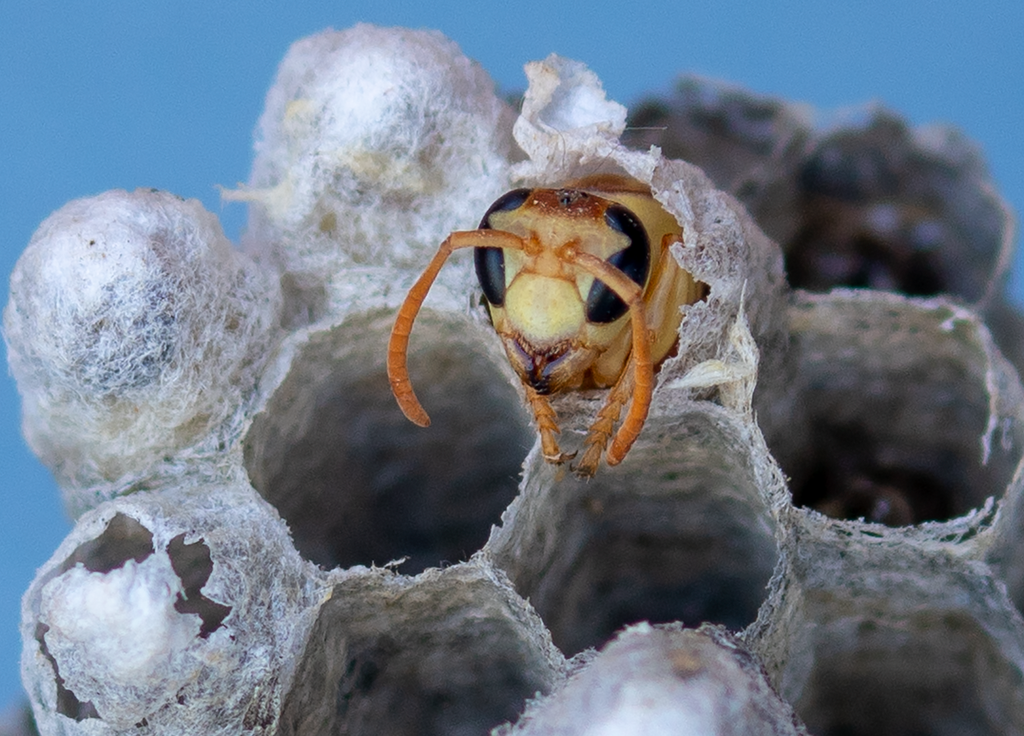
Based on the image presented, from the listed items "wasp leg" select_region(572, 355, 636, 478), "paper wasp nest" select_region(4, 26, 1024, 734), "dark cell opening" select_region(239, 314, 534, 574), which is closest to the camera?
"paper wasp nest" select_region(4, 26, 1024, 734)

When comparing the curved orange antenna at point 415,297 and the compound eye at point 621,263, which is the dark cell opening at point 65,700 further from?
the compound eye at point 621,263

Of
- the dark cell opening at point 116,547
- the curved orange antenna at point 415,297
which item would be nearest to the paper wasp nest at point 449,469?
the dark cell opening at point 116,547

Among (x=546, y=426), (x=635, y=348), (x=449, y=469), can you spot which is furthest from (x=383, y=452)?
(x=635, y=348)

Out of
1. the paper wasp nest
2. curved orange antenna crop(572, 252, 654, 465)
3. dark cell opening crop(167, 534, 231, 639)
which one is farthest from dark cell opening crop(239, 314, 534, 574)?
curved orange antenna crop(572, 252, 654, 465)

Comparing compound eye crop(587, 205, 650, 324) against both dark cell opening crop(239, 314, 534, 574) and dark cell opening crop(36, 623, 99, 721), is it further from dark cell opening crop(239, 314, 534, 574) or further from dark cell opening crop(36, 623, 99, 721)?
dark cell opening crop(36, 623, 99, 721)

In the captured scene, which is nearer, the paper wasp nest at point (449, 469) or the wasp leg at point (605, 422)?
the paper wasp nest at point (449, 469)

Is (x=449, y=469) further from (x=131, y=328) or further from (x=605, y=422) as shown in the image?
(x=131, y=328)

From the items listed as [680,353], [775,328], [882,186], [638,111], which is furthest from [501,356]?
[882,186]
